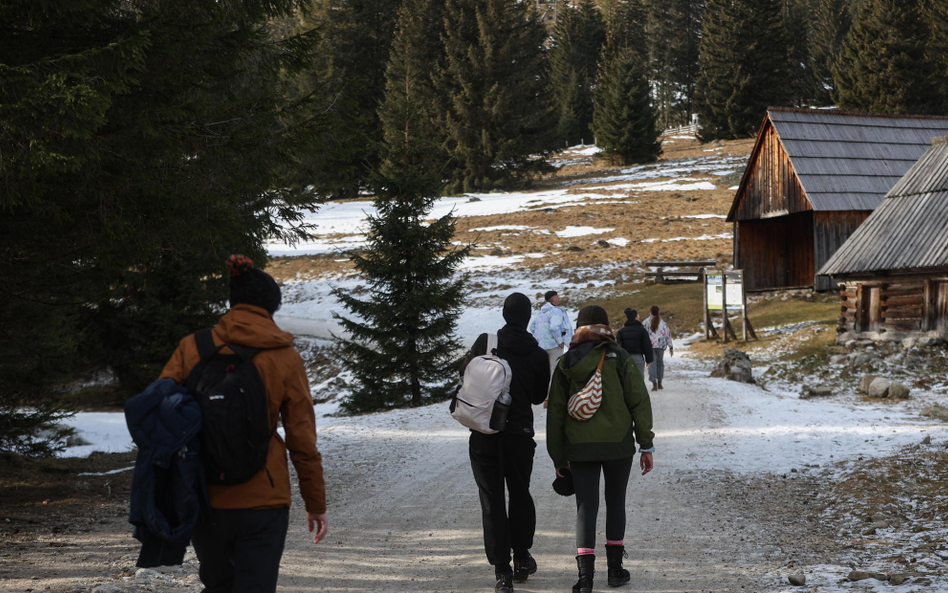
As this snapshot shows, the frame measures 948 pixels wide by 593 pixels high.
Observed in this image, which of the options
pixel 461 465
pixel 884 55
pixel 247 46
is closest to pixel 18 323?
pixel 247 46

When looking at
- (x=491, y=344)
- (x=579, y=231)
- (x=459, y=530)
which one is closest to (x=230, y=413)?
(x=491, y=344)

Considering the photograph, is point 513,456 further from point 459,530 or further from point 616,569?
point 459,530

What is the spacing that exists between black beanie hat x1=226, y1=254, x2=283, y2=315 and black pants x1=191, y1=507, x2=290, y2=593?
0.95 m

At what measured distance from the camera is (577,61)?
104 m

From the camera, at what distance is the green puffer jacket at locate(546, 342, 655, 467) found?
17.6 feet

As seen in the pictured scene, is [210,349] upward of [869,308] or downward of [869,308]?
upward

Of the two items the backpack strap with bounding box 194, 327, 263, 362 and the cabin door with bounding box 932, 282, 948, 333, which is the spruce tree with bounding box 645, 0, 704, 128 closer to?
the cabin door with bounding box 932, 282, 948, 333

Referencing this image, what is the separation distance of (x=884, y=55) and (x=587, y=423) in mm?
66158

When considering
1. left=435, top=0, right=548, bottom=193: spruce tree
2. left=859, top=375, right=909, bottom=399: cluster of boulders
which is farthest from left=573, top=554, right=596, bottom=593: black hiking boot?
left=435, top=0, right=548, bottom=193: spruce tree

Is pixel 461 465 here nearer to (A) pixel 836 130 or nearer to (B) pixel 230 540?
(B) pixel 230 540

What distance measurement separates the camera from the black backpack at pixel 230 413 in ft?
11.2

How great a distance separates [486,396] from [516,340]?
0.51 m

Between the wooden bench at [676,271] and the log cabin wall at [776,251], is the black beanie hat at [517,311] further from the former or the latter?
the wooden bench at [676,271]

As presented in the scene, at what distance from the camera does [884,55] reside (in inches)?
2382
